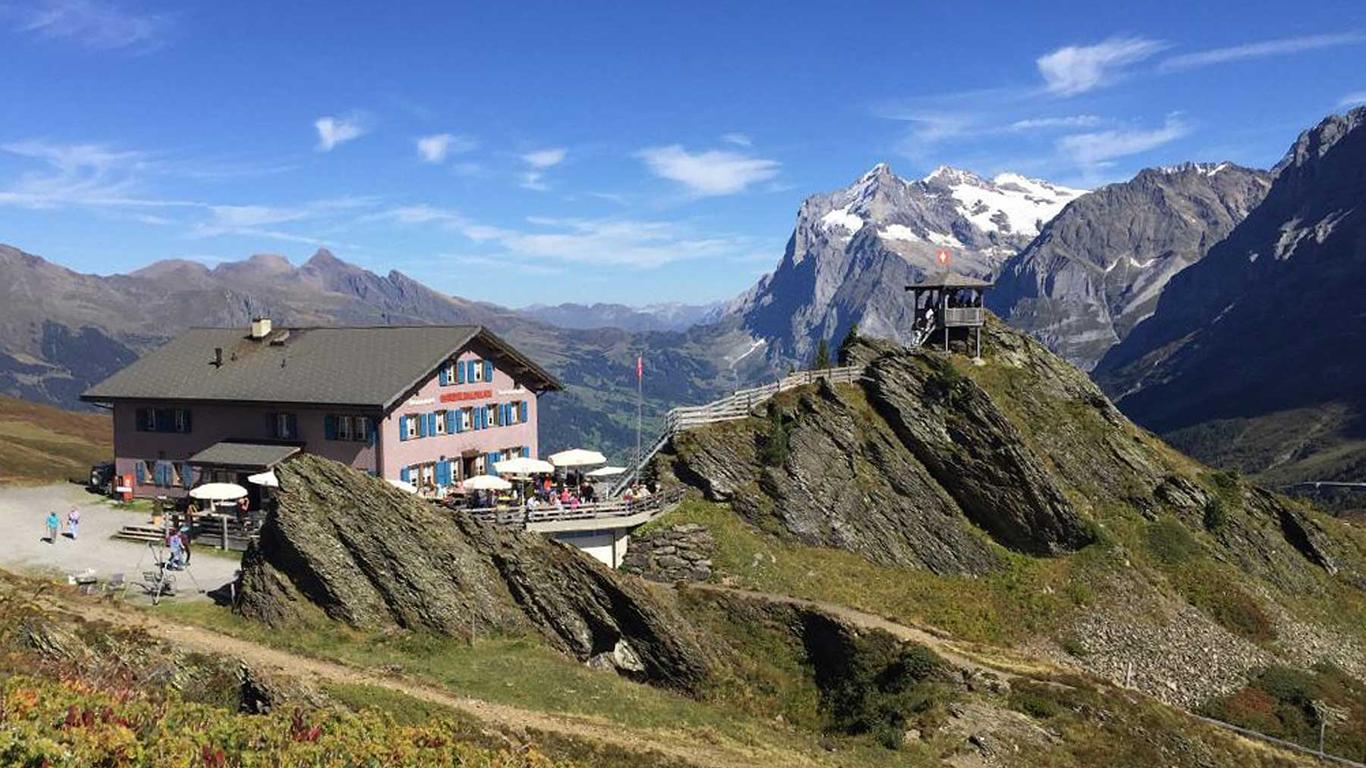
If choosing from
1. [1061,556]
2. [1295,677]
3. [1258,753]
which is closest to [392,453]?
[1061,556]

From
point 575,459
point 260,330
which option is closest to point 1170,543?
point 575,459

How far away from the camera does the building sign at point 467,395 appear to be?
57750 mm

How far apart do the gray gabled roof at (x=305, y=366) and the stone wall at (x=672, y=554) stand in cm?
1719

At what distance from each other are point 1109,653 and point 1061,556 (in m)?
7.75

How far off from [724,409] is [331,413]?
81.1 ft

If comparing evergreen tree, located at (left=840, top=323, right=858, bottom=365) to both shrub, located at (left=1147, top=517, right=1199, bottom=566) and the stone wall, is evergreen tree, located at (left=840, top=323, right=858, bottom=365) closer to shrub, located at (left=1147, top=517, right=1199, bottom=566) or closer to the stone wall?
shrub, located at (left=1147, top=517, right=1199, bottom=566)

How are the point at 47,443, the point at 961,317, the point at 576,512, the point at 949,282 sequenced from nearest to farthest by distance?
the point at 576,512 → the point at 949,282 → the point at 961,317 → the point at 47,443

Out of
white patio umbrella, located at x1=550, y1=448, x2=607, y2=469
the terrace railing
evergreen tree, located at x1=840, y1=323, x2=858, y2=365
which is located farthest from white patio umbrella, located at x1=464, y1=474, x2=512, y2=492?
evergreen tree, located at x1=840, y1=323, x2=858, y2=365

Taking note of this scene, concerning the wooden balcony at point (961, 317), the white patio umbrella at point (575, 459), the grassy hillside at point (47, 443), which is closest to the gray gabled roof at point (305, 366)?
the white patio umbrella at point (575, 459)

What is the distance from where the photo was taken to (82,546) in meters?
46.0

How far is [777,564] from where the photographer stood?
164 ft

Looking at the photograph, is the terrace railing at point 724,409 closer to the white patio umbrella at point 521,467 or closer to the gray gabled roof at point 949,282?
the white patio umbrella at point 521,467

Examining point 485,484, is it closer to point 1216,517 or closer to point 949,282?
point 949,282

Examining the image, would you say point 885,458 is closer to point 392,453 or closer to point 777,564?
point 777,564
